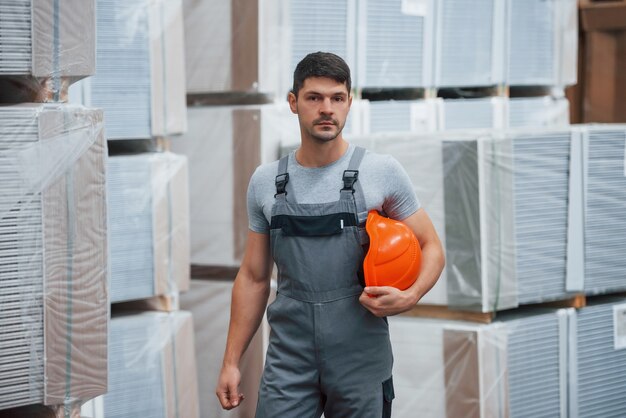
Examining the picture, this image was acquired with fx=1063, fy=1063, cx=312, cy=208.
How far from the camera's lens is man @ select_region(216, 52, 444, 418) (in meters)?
3.17

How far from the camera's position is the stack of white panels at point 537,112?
19.1 feet

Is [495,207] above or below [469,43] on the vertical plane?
below

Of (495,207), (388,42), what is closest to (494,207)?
(495,207)

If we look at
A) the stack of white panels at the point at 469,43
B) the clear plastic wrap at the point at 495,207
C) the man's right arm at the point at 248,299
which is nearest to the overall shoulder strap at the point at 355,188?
the man's right arm at the point at 248,299

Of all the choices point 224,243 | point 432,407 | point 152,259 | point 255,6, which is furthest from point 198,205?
point 432,407

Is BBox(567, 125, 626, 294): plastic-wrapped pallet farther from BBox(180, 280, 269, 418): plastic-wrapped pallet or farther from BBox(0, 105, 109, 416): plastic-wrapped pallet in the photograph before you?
BBox(0, 105, 109, 416): plastic-wrapped pallet

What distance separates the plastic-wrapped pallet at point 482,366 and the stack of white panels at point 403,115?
3.59 ft

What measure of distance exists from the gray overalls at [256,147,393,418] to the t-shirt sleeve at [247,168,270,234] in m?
0.11

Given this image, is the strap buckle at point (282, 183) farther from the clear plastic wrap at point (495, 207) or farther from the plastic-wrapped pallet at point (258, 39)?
the plastic-wrapped pallet at point (258, 39)

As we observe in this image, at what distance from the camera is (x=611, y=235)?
190 inches

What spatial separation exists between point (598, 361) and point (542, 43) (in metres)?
1.86

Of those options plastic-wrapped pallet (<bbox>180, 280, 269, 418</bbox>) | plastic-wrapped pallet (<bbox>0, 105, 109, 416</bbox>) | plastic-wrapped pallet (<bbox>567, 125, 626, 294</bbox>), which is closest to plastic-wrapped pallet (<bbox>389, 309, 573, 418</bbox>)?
plastic-wrapped pallet (<bbox>567, 125, 626, 294</bbox>)

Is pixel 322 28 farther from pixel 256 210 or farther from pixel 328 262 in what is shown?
pixel 328 262

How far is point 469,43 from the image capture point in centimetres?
554
